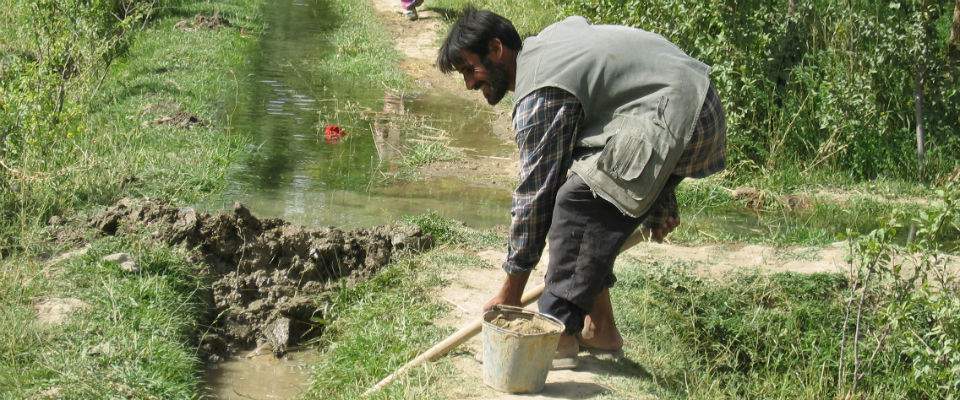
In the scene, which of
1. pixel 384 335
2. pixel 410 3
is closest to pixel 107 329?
pixel 384 335

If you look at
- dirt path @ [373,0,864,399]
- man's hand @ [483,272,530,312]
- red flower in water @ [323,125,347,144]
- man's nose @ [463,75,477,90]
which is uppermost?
man's nose @ [463,75,477,90]

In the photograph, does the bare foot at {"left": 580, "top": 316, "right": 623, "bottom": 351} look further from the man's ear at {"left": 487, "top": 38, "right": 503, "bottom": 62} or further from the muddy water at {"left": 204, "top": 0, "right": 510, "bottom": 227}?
the muddy water at {"left": 204, "top": 0, "right": 510, "bottom": 227}

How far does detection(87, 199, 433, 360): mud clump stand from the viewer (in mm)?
6211

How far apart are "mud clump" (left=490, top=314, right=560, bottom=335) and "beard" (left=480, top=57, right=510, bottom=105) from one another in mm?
892

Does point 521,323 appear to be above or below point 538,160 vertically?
below

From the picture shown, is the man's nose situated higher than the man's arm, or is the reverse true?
the man's nose

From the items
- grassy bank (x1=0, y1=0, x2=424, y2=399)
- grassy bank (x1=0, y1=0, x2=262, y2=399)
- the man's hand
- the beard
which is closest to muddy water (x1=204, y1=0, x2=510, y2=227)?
grassy bank (x1=0, y1=0, x2=424, y2=399)

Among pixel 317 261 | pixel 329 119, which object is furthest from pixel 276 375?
pixel 329 119

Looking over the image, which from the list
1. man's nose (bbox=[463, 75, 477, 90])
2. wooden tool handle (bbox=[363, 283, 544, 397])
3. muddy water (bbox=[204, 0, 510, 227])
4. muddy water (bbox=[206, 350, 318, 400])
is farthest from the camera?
muddy water (bbox=[204, 0, 510, 227])

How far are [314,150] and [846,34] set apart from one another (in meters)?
4.80

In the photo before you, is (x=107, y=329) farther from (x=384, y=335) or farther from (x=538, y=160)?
(x=538, y=160)

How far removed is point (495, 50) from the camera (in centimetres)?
435

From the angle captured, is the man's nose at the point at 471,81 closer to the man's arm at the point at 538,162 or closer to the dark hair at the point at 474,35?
the dark hair at the point at 474,35

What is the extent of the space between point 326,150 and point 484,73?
552 centimetres
